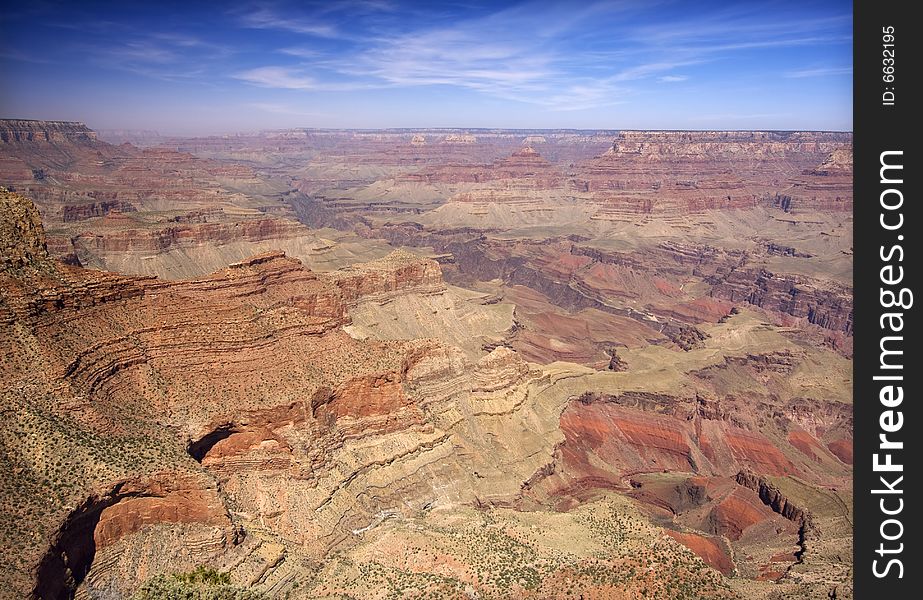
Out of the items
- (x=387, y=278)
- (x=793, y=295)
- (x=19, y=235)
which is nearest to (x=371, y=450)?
(x=19, y=235)

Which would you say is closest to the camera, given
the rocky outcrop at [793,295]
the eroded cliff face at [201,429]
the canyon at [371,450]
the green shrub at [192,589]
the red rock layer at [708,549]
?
the green shrub at [192,589]

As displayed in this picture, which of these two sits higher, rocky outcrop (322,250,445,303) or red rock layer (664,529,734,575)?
rocky outcrop (322,250,445,303)

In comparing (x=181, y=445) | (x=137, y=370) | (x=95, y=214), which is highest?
(x=95, y=214)

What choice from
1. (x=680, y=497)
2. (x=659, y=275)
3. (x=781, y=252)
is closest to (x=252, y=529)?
(x=680, y=497)

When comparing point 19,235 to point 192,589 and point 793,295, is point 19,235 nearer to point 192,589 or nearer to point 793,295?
point 192,589

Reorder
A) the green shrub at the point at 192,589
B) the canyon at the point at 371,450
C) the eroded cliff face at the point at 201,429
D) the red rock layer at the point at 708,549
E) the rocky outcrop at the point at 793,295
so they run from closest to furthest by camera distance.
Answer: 1. the green shrub at the point at 192,589
2. the eroded cliff face at the point at 201,429
3. the canyon at the point at 371,450
4. the red rock layer at the point at 708,549
5. the rocky outcrop at the point at 793,295

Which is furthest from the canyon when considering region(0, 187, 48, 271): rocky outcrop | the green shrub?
the green shrub

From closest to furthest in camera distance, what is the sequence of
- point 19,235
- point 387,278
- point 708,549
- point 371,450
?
point 19,235, point 371,450, point 708,549, point 387,278

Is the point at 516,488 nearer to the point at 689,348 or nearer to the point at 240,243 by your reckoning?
the point at 689,348

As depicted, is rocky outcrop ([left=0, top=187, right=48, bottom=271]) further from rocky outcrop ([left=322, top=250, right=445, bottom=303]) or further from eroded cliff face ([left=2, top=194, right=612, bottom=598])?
rocky outcrop ([left=322, top=250, right=445, bottom=303])

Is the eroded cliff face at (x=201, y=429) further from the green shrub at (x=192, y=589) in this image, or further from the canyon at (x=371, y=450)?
the green shrub at (x=192, y=589)

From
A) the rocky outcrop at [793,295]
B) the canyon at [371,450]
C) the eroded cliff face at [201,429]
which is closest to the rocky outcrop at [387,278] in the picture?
the canyon at [371,450]
